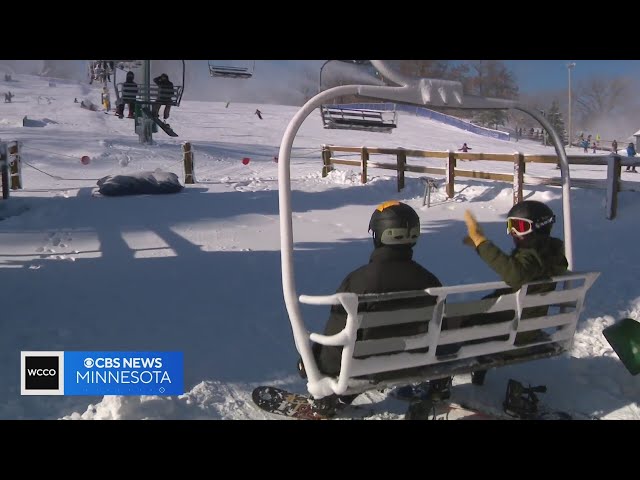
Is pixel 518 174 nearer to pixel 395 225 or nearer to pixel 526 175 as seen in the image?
pixel 526 175

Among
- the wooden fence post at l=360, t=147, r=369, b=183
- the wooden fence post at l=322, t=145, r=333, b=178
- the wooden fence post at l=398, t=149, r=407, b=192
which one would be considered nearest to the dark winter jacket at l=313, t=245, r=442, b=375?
the wooden fence post at l=398, t=149, r=407, b=192

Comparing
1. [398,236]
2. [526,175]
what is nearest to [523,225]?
[398,236]

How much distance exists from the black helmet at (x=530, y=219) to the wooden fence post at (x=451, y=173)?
30.1 feet

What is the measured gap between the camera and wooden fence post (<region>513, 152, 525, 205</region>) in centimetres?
1093

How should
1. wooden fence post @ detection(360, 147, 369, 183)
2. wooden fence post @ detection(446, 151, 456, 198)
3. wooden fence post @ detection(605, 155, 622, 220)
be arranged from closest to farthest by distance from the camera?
wooden fence post @ detection(605, 155, 622, 220), wooden fence post @ detection(446, 151, 456, 198), wooden fence post @ detection(360, 147, 369, 183)

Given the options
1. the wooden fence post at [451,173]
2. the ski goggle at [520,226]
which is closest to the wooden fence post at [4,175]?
the wooden fence post at [451,173]

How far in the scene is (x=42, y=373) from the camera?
3643 millimetres

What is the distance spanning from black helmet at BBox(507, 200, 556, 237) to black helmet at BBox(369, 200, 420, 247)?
0.74 metres

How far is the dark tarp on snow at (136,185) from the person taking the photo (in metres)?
12.9

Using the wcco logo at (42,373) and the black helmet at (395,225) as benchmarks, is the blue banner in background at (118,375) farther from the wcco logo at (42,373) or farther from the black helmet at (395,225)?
the black helmet at (395,225)

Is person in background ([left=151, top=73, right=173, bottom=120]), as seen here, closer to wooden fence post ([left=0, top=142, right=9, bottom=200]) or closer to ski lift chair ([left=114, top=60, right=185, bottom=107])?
ski lift chair ([left=114, top=60, right=185, bottom=107])

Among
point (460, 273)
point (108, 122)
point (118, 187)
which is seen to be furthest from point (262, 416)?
point (108, 122)

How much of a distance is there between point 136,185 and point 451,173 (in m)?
6.71

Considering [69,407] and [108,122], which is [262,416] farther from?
[108,122]
